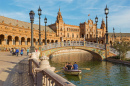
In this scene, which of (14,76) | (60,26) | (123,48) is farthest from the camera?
(60,26)

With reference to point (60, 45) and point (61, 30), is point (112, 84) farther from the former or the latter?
point (61, 30)

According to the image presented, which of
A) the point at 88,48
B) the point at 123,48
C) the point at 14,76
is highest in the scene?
the point at 123,48

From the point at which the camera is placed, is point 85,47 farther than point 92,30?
No

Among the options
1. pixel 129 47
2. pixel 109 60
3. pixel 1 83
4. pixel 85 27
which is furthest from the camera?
pixel 85 27

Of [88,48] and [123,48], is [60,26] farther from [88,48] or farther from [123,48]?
[123,48]

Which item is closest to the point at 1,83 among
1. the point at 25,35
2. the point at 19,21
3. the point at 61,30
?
the point at 25,35

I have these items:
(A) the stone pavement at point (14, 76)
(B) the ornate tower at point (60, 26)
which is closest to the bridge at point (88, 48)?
(A) the stone pavement at point (14, 76)

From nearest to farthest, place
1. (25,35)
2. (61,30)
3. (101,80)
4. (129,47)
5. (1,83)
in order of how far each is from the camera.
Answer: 1. (1,83)
2. (101,80)
3. (129,47)
4. (25,35)
5. (61,30)

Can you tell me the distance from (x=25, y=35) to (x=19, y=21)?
1955 cm

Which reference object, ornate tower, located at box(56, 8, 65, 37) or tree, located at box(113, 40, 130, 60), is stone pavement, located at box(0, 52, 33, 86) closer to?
tree, located at box(113, 40, 130, 60)

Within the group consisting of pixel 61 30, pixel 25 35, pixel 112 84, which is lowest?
pixel 112 84

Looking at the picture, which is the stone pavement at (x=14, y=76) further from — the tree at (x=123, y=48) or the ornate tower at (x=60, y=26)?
the ornate tower at (x=60, y=26)

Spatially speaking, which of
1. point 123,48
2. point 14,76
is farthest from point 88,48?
point 14,76

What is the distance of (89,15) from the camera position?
318 feet
